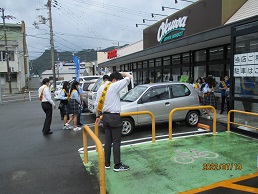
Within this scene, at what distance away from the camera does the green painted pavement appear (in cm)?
379

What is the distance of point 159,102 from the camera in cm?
750

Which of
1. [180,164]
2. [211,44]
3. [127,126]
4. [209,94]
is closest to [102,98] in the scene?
[180,164]

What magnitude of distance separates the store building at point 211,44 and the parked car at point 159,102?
4.90ft

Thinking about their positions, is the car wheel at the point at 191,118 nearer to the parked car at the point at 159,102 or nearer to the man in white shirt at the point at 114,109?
the parked car at the point at 159,102

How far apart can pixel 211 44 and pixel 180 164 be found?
8.36 meters

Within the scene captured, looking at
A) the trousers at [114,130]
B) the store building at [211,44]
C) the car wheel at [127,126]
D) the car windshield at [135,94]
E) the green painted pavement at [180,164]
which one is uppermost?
the store building at [211,44]

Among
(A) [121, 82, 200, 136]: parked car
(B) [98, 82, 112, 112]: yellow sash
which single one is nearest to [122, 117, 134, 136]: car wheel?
(A) [121, 82, 200, 136]: parked car

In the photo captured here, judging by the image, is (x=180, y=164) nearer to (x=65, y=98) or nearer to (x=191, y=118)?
(x=191, y=118)

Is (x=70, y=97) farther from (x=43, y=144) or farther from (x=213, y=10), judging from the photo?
(x=213, y=10)

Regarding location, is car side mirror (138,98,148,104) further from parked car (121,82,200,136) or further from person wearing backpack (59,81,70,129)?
person wearing backpack (59,81,70,129)

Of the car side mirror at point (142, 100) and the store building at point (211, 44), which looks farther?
the car side mirror at point (142, 100)

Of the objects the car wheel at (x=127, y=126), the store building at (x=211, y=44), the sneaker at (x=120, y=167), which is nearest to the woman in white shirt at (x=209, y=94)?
the store building at (x=211, y=44)

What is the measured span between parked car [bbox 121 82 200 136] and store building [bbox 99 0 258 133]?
1.49 meters

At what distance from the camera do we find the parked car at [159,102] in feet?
23.2
